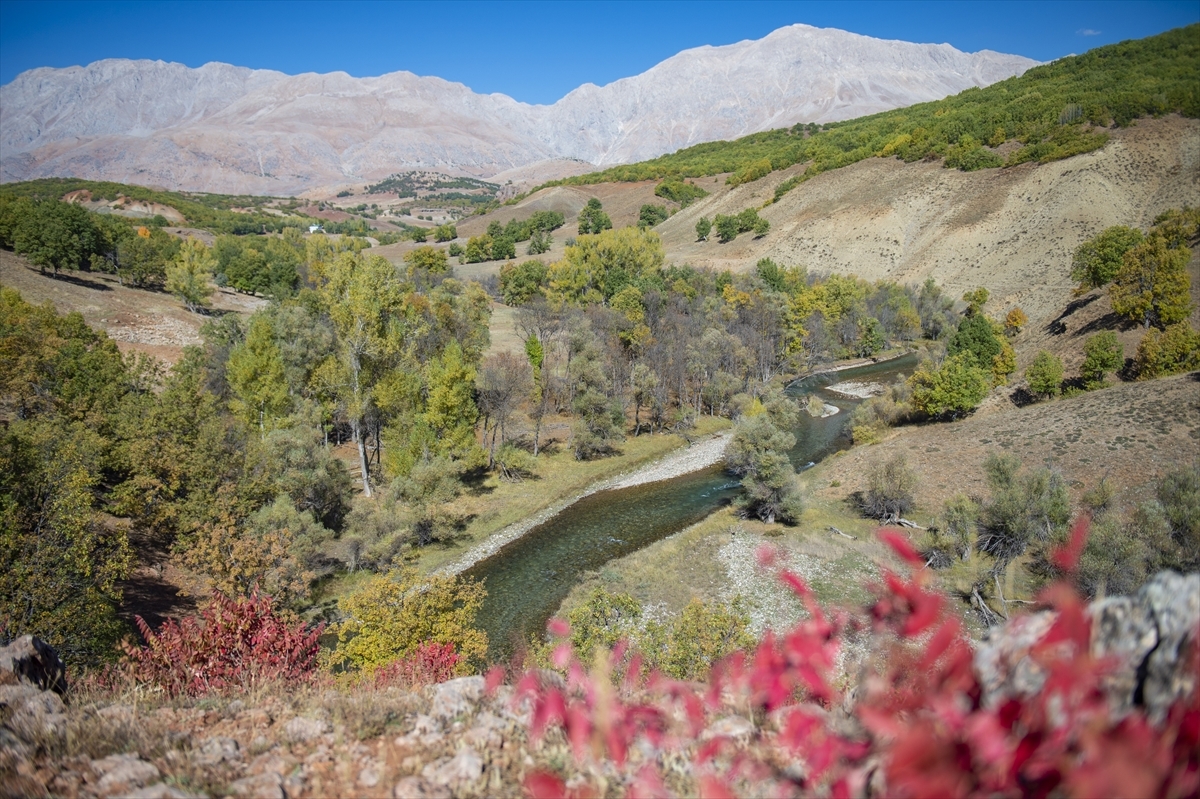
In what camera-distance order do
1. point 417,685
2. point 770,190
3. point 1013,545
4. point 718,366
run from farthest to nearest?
point 770,190 < point 718,366 < point 1013,545 < point 417,685

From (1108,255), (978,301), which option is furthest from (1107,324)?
(978,301)

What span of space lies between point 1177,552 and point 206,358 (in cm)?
5670

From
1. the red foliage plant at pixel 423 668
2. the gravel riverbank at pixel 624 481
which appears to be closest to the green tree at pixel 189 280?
the gravel riverbank at pixel 624 481

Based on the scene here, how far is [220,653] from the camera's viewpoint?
1023 cm

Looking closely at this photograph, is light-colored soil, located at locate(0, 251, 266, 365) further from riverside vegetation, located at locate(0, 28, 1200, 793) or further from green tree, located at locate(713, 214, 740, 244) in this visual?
green tree, located at locate(713, 214, 740, 244)

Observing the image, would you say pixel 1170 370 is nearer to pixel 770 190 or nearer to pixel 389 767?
pixel 389 767

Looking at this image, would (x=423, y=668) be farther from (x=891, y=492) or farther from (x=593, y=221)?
(x=593, y=221)

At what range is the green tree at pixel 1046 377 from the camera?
1592 inches

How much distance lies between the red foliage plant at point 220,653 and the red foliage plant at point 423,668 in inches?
50.3

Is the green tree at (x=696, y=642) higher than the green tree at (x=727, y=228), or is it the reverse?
the green tree at (x=727, y=228)

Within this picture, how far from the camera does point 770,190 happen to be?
418 ft

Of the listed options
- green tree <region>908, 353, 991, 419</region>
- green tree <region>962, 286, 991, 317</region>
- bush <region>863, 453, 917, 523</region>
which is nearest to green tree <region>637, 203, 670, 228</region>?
green tree <region>962, 286, 991, 317</region>

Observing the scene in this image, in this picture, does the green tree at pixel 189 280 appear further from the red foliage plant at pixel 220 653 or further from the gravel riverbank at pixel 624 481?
the red foliage plant at pixel 220 653

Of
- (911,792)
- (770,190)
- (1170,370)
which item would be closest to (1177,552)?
(1170,370)
